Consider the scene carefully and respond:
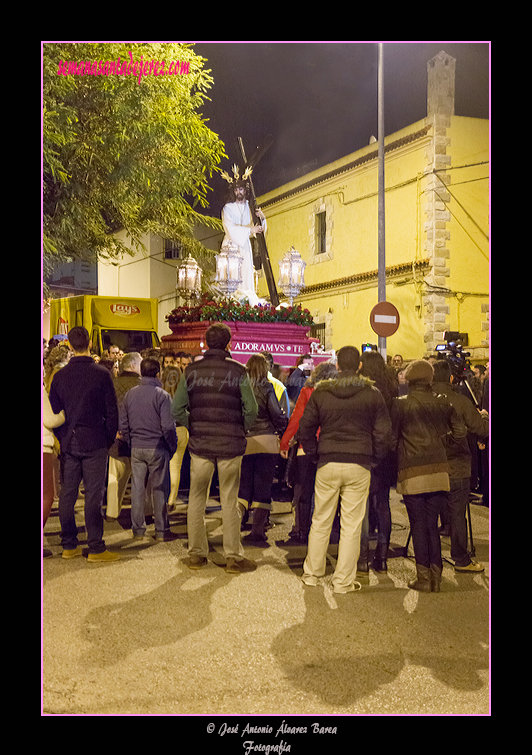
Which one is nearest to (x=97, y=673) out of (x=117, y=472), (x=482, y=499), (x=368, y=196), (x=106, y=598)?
(x=106, y=598)

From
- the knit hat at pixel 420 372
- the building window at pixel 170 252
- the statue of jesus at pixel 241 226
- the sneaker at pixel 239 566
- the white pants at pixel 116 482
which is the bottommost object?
the sneaker at pixel 239 566

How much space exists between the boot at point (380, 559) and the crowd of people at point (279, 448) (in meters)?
0.01

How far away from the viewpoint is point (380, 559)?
20.0 ft

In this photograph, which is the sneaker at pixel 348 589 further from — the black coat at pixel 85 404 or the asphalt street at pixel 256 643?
the black coat at pixel 85 404

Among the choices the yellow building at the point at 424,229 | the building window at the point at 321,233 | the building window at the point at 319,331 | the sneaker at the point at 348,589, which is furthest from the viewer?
the building window at the point at 321,233

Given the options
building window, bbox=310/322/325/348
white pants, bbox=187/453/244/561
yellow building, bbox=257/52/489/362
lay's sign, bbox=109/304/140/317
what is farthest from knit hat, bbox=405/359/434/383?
building window, bbox=310/322/325/348

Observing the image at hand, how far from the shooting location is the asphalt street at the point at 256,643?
357cm

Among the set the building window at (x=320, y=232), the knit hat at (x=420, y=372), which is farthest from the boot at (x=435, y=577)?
the building window at (x=320, y=232)

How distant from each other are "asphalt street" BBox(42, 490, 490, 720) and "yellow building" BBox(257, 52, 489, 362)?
41.1ft

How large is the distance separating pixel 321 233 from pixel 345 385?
59.7ft

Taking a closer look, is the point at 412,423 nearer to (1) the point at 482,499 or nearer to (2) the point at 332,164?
(1) the point at 482,499

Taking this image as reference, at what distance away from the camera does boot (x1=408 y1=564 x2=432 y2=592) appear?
549 cm

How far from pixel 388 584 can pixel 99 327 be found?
13.7 m

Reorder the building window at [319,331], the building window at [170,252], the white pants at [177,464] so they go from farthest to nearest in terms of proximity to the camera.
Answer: the building window at [170,252] < the building window at [319,331] < the white pants at [177,464]
